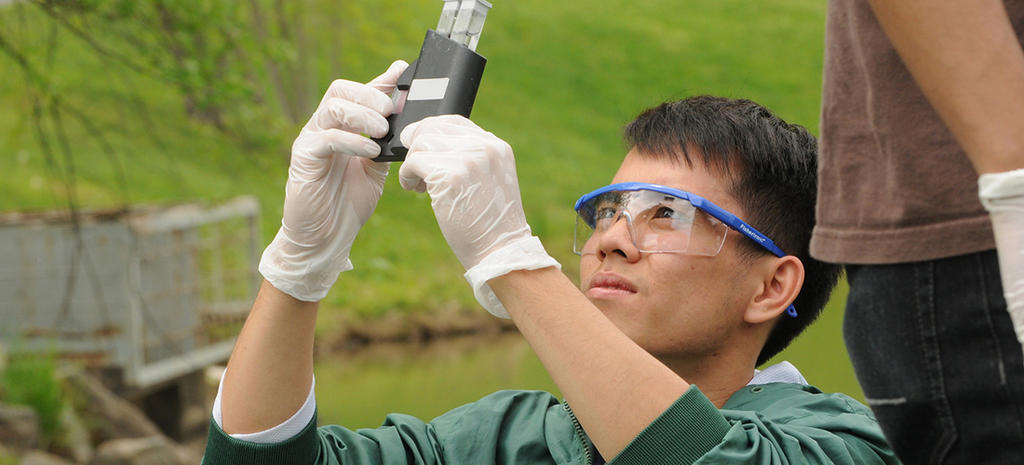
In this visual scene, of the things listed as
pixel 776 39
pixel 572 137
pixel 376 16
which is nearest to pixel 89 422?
pixel 376 16

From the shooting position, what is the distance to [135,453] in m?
7.31

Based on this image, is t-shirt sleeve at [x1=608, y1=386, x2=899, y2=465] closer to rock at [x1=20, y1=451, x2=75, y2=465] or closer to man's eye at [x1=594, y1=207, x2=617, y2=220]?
man's eye at [x1=594, y1=207, x2=617, y2=220]

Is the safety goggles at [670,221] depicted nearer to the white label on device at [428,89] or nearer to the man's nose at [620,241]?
the man's nose at [620,241]

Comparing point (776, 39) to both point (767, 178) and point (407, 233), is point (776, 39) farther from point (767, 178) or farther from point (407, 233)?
point (767, 178)

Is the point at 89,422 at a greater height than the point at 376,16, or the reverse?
the point at 376,16

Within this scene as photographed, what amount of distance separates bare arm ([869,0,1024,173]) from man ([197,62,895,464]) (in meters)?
0.57

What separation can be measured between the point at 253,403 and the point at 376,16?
1068cm

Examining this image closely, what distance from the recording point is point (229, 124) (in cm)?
545

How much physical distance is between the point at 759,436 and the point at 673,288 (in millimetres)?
404

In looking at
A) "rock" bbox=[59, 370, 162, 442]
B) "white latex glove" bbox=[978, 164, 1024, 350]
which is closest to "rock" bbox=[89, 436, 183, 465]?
"rock" bbox=[59, 370, 162, 442]

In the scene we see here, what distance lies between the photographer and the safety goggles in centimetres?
192

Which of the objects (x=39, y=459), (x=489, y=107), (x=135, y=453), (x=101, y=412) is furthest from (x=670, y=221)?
(x=489, y=107)

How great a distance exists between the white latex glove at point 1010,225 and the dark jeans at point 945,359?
0.16ft

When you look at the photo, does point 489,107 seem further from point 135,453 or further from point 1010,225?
point 1010,225
